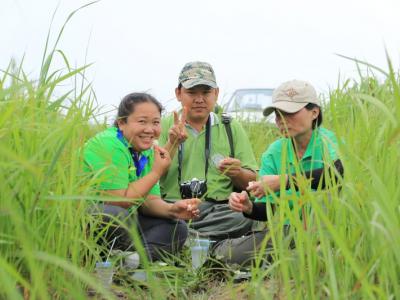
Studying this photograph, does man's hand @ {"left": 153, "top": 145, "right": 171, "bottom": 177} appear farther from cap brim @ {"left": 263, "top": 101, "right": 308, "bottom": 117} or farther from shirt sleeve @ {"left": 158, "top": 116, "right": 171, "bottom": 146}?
shirt sleeve @ {"left": 158, "top": 116, "right": 171, "bottom": 146}

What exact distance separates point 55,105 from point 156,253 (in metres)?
1.25

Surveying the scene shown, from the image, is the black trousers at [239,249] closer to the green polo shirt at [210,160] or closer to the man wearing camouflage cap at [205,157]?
the man wearing camouflage cap at [205,157]

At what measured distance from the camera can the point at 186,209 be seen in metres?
3.24

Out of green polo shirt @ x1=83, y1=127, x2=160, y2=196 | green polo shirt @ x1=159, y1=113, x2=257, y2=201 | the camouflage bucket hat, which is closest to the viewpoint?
green polo shirt @ x1=83, y1=127, x2=160, y2=196

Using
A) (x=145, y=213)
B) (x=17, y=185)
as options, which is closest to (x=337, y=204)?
(x=17, y=185)

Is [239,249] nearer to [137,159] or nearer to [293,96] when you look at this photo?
[137,159]

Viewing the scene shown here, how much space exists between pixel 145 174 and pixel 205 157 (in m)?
0.63

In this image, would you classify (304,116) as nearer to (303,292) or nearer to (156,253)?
(156,253)

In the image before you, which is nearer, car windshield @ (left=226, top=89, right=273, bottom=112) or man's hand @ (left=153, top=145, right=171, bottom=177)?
man's hand @ (left=153, top=145, right=171, bottom=177)

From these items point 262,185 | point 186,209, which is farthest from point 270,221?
point 186,209

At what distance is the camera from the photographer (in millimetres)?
3873

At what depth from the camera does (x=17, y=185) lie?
5.74ft

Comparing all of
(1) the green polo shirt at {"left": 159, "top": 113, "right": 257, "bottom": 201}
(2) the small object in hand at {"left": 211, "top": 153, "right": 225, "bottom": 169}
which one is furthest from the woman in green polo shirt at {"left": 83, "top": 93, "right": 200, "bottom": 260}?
(2) the small object in hand at {"left": 211, "top": 153, "right": 225, "bottom": 169}

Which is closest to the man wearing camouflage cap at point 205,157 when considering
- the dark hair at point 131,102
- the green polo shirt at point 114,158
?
the dark hair at point 131,102
